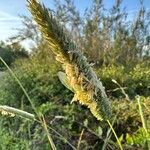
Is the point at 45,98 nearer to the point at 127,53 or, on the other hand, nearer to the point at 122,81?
the point at 122,81

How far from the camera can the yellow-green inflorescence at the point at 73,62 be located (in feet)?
4.23

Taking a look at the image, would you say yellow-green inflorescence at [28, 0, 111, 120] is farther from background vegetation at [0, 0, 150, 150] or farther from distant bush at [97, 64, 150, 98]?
distant bush at [97, 64, 150, 98]

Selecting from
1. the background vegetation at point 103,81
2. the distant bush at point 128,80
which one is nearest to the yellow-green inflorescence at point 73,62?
the background vegetation at point 103,81

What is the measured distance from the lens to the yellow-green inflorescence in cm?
129

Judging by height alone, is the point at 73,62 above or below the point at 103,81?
above

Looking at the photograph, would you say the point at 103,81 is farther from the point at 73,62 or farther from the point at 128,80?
the point at 73,62

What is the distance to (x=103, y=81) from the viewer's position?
834 cm

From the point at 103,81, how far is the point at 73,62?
6.99m

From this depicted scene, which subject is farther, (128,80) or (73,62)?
(128,80)

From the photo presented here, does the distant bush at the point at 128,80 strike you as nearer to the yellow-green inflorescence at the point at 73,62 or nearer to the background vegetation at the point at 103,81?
the background vegetation at the point at 103,81

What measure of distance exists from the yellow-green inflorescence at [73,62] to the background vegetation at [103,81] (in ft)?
4.65

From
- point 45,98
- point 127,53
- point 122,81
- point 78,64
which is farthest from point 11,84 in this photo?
point 78,64

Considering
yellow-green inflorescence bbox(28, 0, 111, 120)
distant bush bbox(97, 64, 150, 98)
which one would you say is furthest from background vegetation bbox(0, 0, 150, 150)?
yellow-green inflorescence bbox(28, 0, 111, 120)

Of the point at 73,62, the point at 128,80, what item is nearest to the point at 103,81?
the point at 128,80
